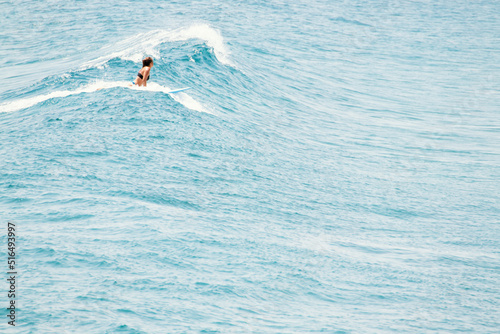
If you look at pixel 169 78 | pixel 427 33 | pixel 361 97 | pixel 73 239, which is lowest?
pixel 73 239

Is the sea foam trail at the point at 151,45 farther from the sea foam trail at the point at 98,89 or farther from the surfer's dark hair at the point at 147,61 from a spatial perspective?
the surfer's dark hair at the point at 147,61

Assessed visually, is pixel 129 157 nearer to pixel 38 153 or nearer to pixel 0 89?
pixel 38 153

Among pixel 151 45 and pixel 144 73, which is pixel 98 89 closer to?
pixel 144 73

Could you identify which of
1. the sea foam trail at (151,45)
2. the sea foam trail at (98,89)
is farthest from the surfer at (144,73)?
the sea foam trail at (151,45)

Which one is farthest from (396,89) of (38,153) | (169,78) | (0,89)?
(38,153)

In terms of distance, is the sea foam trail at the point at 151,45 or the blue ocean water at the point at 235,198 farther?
the sea foam trail at the point at 151,45

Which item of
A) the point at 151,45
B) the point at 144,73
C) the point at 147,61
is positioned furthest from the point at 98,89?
the point at 151,45

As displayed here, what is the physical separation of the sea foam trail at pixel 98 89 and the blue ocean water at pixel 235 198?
0.42 feet

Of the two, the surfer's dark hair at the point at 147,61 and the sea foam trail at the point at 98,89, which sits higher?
the surfer's dark hair at the point at 147,61

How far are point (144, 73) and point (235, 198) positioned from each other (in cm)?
591

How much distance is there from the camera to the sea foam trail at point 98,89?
16.5 meters

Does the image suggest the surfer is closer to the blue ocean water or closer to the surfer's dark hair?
the surfer's dark hair

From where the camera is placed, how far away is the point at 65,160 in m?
11.8

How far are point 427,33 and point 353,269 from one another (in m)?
40.2
